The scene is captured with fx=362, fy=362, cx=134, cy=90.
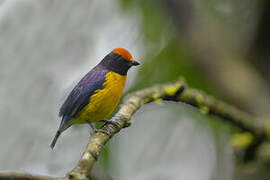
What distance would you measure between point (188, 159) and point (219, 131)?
2.63 ft

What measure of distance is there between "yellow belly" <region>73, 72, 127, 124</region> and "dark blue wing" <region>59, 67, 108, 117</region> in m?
0.05

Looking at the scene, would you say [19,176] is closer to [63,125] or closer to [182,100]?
[63,125]

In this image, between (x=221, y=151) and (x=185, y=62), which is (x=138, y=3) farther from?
(x=221, y=151)

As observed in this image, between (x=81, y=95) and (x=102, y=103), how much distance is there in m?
0.23

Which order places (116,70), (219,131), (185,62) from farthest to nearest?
(185,62) → (219,131) → (116,70)

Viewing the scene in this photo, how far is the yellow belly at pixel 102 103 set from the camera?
3613 millimetres

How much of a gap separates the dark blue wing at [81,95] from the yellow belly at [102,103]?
46mm

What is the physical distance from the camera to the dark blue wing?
354 cm

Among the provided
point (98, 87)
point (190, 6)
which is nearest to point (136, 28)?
point (190, 6)

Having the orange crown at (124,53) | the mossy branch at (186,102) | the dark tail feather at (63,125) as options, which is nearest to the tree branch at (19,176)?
the mossy branch at (186,102)

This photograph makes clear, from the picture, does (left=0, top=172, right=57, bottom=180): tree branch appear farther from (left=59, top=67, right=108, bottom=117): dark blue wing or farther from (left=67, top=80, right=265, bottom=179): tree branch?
(left=59, top=67, right=108, bottom=117): dark blue wing

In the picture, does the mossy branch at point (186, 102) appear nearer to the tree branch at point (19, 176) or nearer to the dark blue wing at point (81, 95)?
the dark blue wing at point (81, 95)

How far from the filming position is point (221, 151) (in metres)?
5.19

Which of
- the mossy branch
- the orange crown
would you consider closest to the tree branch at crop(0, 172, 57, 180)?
the mossy branch
